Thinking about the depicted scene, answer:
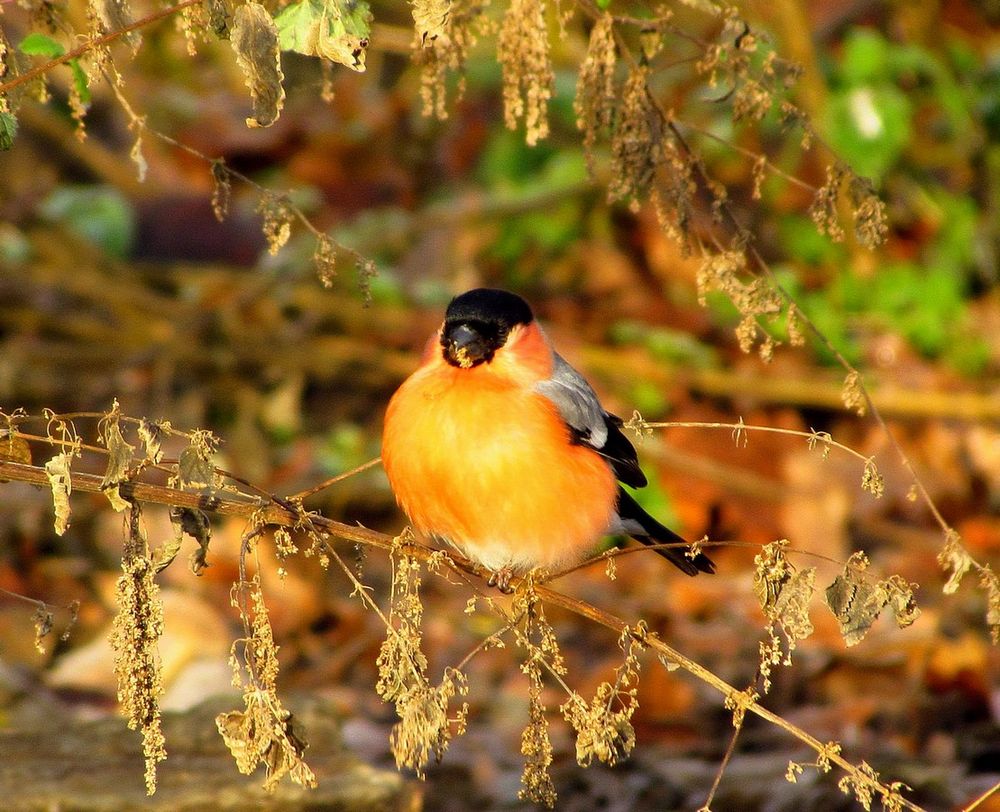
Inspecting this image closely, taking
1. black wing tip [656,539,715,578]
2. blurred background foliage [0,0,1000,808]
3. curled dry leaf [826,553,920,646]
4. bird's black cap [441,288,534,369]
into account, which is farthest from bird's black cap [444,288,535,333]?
blurred background foliage [0,0,1000,808]

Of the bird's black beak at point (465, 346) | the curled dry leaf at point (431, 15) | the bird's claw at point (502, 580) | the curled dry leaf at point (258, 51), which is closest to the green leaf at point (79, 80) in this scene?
the curled dry leaf at point (258, 51)

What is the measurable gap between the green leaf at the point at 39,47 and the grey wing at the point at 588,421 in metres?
1.38

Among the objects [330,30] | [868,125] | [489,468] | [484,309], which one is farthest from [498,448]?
[868,125]

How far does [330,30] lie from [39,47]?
0.61 meters

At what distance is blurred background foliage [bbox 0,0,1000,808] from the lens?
5.93m

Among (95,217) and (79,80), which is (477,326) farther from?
(95,217)

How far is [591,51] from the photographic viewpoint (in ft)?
8.50

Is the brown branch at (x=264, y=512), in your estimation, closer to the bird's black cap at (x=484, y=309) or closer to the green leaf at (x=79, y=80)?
the green leaf at (x=79, y=80)

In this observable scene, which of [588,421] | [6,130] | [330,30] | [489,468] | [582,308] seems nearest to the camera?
[330,30]

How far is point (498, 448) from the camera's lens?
3123 millimetres

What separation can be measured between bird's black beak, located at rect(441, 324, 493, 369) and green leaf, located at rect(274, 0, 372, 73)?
107cm

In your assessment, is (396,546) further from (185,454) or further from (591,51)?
(591,51)

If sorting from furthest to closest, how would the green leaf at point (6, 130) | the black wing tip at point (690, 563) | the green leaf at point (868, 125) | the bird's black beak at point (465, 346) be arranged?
the green leaf at point (868, 125) → the black wing tip at point (690, 563) → the bird's black beak at point (465, 346) → the green leaf at point (6, 130)

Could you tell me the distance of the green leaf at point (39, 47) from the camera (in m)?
2.45
